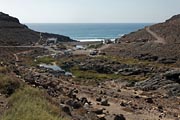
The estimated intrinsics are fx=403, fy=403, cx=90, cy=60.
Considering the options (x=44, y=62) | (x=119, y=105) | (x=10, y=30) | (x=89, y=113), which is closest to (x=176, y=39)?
(x=44, y=62)

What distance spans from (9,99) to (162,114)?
43.5 feet

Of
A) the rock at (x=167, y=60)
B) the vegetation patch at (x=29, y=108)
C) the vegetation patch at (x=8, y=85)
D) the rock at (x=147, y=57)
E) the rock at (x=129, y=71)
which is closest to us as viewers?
the vegetation patch at (x=29, y=108)

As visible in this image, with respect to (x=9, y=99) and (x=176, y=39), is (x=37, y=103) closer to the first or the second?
(x=9, y=99)

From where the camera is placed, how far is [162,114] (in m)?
27.4

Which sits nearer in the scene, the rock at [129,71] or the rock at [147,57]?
the rock at [129,71]

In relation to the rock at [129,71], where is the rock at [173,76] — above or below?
above

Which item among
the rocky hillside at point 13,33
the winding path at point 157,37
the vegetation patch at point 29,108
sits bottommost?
the rocky hillside at point 13,33

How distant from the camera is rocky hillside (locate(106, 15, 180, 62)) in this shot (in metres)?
81.8

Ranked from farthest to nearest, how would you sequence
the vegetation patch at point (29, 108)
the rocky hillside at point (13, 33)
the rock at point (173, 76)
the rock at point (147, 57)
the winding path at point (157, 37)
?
1. the rocky hillside at point (13, 33)
2. the winding path at point (157, 37)
3. the rock at point (147, 57)
4. the rock at point (173, 76)
5. the vegetation patch at point (29, 108)

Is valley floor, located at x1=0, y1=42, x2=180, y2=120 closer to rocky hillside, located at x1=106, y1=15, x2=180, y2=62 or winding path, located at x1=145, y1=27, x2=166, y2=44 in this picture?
rocky hillside, located at x1=106, y1=15, x2=180, y2=62

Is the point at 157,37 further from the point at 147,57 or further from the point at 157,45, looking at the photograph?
the point at 147,57

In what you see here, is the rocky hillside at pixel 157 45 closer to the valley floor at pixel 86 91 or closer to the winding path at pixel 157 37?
the winding path at pixel 157 37

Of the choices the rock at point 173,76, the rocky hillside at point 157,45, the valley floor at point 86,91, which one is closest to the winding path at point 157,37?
the rocky hillside at point 157,45

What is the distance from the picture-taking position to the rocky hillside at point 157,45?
81.8 m
